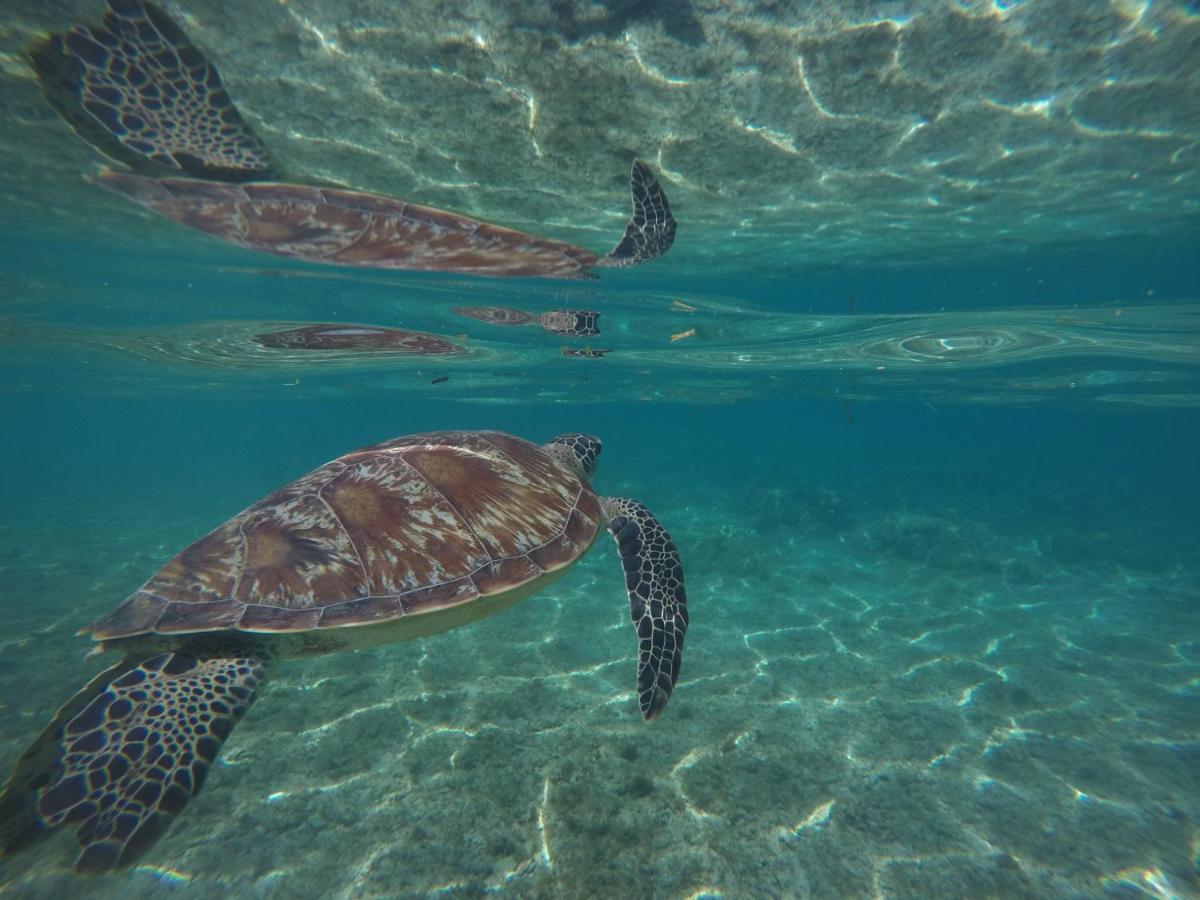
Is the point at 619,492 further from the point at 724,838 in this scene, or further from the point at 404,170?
the point at 724,838

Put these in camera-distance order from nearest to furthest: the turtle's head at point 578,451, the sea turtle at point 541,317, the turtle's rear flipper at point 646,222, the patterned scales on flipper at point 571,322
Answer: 1. the turtle's rear flipper at point 646,222
2. the turtle's head at point 578,451
3. the sea turtle at point 541,317
4. the patterned scales on flipper at point 571,322

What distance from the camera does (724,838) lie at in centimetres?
491

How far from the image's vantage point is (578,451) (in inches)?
303

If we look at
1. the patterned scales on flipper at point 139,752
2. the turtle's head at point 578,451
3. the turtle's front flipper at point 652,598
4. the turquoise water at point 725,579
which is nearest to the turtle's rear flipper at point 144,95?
the turquoise water at point 725,579

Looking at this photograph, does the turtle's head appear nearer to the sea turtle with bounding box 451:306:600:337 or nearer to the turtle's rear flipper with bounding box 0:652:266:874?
the turtle's rear flipper with bounding box 0:652:266:874

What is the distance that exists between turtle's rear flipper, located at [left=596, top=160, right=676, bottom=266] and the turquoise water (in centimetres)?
64

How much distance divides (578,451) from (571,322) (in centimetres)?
977

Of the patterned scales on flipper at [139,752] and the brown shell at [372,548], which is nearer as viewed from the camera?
the patterned scales on flipper at [139,752]

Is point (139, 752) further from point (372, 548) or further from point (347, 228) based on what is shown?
point (347, 228)

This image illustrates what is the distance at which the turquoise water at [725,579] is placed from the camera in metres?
4.92

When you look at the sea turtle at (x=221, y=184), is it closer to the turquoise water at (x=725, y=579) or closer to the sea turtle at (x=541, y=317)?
the turquoise water at (x=725, y=579)

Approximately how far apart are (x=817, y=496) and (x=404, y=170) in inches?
786

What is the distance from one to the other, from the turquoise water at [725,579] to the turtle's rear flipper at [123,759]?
1655 millimetres

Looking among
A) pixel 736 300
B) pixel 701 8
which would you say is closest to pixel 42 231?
pixel 701 8
